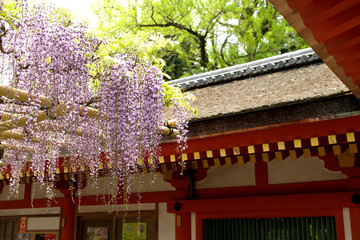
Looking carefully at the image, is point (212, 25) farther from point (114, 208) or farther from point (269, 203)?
point (269, 203)

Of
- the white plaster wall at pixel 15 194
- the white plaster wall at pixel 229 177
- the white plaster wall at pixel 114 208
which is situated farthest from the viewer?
the white plaster wall at pixel 15 194

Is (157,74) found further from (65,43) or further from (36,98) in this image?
(36,98)

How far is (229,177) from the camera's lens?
5344mm

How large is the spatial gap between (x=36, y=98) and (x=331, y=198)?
322 cm

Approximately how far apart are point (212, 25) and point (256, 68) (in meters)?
7.32

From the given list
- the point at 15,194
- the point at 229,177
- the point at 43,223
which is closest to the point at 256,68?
the point at 229,177

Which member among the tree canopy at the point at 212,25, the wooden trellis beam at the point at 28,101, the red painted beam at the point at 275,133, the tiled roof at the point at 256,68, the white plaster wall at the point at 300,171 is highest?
the tree canopy at the point at 212,25

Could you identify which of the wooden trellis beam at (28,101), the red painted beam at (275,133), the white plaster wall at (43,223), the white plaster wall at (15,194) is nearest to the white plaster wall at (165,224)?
the red painted beam at (275,133)

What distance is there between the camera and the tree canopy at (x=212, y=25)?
487 inches

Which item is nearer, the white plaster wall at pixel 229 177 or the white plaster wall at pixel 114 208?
the white plaster wall at pixel 229 177

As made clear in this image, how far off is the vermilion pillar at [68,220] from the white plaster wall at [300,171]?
11.2ft

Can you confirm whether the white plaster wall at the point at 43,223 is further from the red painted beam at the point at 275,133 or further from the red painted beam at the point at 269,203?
the red painted beam at the point at 275,133

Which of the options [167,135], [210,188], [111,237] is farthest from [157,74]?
[111,237]

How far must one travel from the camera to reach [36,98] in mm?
3695
